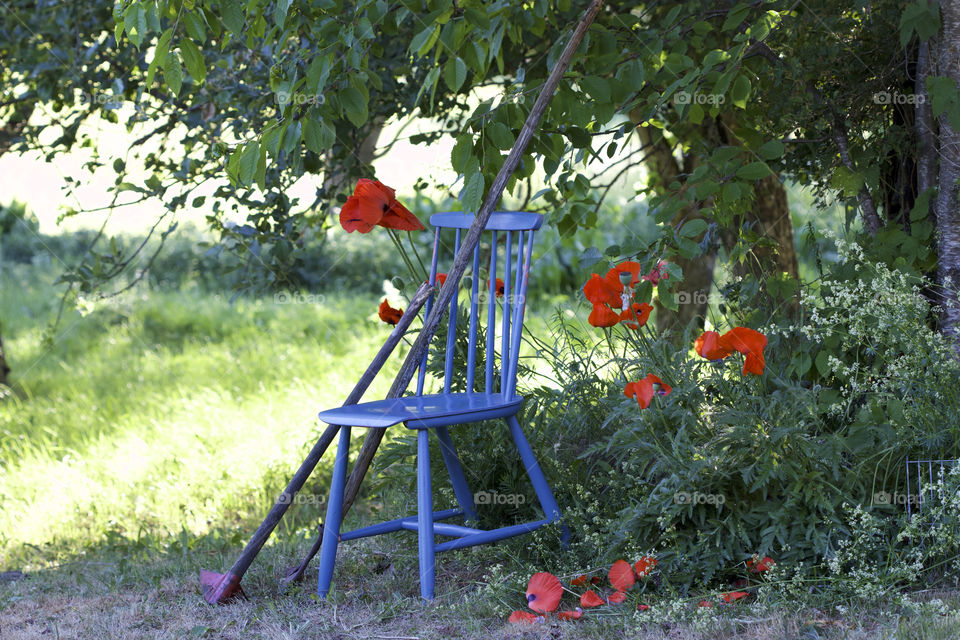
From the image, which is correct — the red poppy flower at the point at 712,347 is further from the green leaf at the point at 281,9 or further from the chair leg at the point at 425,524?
the green leaf at the point at 281,9

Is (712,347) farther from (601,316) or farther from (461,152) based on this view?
(461,152)

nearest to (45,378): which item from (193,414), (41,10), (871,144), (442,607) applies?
(193,414)

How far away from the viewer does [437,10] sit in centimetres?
232

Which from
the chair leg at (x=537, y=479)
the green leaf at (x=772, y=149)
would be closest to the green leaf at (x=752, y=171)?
the green leaf at (x=772, y=149)

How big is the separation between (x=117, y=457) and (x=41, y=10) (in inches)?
81.3

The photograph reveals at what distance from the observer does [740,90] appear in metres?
2.46

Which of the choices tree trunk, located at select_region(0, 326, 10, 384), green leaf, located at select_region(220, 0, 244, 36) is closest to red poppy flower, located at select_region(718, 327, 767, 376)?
green leaf, located at select_region(220, 0, 244, 36)

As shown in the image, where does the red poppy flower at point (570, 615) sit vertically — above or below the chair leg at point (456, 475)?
below

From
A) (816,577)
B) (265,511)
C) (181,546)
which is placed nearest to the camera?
(816,577)

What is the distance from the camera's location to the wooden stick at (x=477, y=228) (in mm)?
2438

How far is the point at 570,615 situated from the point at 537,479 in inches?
20.4

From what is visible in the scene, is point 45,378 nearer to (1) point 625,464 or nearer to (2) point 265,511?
(2) point 265,511

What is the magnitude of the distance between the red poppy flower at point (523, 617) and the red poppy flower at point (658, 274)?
35.7 inches

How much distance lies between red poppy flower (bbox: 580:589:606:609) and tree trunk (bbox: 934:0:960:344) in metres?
1.30
